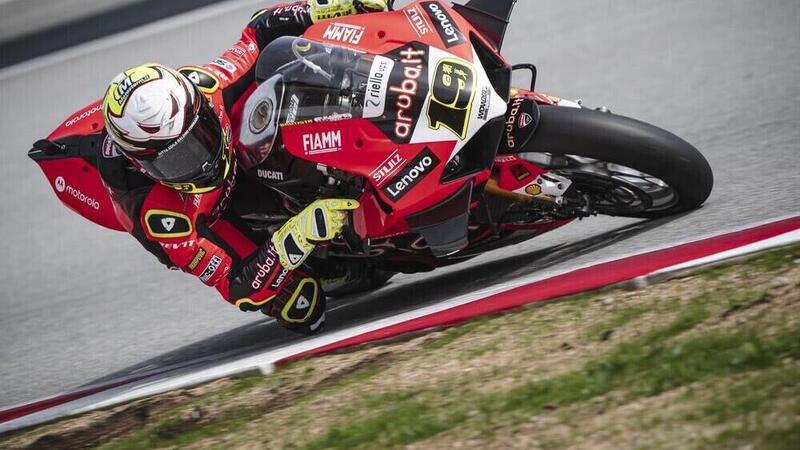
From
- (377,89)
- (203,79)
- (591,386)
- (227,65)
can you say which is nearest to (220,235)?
(203,79)

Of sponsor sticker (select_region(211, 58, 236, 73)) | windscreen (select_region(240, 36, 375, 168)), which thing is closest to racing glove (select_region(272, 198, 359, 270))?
windscreen (select_region(240, 36, 375, 168))

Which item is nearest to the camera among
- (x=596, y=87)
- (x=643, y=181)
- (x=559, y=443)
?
(x=559, y=443)

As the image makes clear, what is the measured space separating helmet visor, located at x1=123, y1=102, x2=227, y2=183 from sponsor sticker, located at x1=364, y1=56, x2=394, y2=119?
2.25 feet

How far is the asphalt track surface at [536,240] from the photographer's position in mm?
5297

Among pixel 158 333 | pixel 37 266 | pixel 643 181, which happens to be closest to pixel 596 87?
pixel 643 181

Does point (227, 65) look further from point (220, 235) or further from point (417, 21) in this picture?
point (417, 21)

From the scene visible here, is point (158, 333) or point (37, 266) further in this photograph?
point (37, 266)

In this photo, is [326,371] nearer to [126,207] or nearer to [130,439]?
[130,439]

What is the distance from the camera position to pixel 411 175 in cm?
430

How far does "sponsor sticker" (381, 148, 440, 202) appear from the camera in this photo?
168 inches

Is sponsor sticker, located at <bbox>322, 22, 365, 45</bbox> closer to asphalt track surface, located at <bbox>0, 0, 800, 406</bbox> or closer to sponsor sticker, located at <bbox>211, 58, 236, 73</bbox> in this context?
sponsor sticker, located at <bbox>211, 58, 236, 73</bbox>

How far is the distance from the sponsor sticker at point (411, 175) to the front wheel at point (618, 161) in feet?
1.52

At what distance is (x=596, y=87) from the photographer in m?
7.25

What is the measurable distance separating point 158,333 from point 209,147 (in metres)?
1.88
